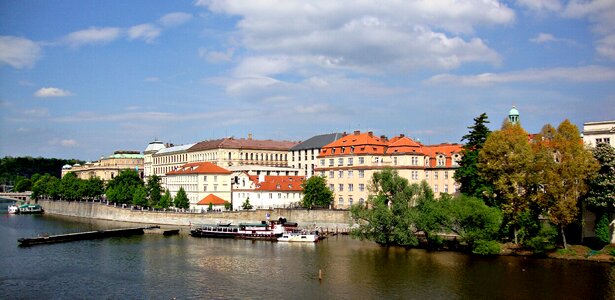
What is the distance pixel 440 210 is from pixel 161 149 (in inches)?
4866

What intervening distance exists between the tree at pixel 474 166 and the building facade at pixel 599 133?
11.7 meters

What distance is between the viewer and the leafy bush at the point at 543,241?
6019 cm

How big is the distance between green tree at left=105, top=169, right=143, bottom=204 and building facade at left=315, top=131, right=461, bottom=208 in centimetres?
4862

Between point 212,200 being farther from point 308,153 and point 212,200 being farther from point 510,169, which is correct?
point 510,169

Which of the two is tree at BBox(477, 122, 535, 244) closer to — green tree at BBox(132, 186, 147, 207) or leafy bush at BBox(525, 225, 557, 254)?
leafy bush at BBox(525, 225, 557, 254)

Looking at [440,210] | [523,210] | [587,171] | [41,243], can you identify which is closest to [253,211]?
[41,243]

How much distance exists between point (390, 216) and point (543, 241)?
16255 mm

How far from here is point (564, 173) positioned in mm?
57406

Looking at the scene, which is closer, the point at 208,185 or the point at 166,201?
the point at 166,201

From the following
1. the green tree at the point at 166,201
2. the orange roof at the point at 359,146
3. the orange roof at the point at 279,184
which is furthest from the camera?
the green tree at the point at 166,201

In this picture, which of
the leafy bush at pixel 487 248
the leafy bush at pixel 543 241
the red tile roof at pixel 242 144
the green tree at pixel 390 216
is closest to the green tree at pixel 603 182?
the leafy bush at pixel 543 241

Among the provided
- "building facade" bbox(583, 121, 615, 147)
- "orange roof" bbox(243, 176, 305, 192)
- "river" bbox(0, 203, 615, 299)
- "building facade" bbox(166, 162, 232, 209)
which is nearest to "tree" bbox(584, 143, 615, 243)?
"building facade" bbox(583, 121, 615, 147)

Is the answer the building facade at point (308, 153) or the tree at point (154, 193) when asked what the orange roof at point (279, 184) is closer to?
the building facade at point (308, 153)

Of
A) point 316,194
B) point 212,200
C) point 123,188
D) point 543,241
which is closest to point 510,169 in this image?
point 543,241
